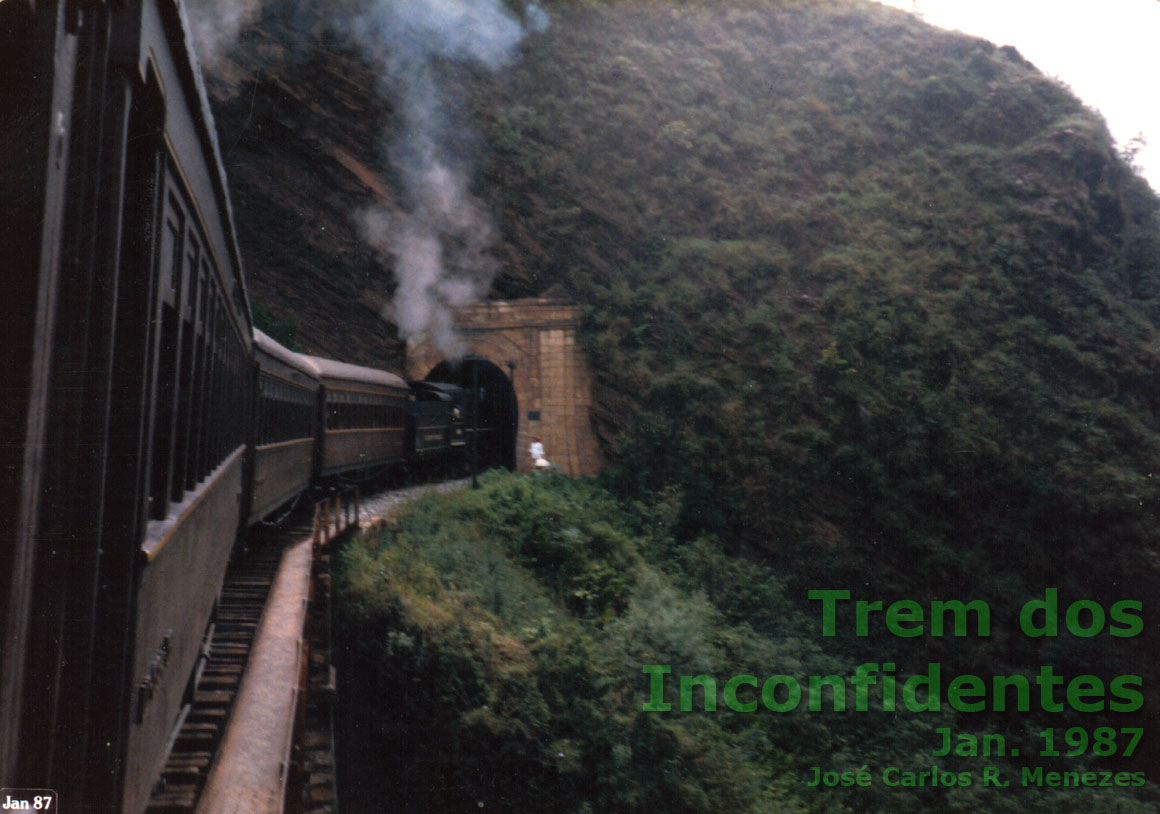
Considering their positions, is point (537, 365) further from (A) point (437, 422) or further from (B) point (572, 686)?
(B) point (572, 686)

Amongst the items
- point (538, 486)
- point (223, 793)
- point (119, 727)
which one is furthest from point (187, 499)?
point (538, 486)

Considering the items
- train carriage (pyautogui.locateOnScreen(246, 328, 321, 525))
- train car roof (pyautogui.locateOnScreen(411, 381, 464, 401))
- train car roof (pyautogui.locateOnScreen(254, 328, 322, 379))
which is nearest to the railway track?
train carriage (pyautogui.locateOnScreen(246, 328, 321, 525))

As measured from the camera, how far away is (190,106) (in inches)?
107

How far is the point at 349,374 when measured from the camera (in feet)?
45.7

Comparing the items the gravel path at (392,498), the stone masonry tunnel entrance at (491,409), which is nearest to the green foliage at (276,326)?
the stone masonry tunnel entrance at (491,409)

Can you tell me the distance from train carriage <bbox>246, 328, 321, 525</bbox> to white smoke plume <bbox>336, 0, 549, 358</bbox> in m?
10.3

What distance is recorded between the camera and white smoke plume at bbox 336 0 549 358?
73.0 ft

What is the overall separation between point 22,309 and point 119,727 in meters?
1.04

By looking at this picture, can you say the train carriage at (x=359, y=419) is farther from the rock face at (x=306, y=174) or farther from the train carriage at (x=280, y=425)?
the rock face at (x=306, y=174)

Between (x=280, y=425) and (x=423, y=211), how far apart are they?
581 inches

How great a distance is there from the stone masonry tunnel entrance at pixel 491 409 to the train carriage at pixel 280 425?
1249 cm

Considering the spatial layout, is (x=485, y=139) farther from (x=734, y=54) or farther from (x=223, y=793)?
(x=223, y=793)

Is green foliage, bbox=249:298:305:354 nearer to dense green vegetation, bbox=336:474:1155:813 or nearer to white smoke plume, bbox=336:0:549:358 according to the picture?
white smoke plume, bbox=336:0:549:358

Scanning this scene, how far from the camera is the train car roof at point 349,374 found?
12711mm
